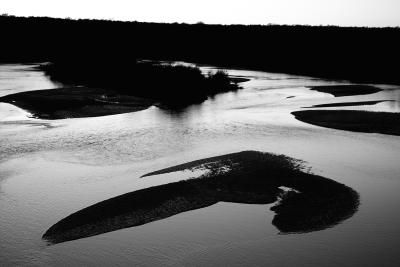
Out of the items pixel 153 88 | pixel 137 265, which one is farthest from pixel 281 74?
pixel 137 265

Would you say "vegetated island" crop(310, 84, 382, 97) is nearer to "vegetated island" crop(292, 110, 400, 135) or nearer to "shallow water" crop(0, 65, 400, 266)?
"shallow water" crop(0, 65, 400, 266)

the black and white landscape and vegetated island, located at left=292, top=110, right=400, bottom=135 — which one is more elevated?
vegetated island, located at left=292, top=110, right=400, bottom=135

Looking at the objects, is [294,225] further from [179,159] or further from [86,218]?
[179,159]

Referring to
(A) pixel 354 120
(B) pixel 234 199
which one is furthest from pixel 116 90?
(B) pixel 234 199

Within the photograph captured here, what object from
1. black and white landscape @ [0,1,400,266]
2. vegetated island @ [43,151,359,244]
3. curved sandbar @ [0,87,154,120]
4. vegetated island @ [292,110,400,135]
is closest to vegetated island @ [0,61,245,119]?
curved sandbar @ [0,87,154,120]

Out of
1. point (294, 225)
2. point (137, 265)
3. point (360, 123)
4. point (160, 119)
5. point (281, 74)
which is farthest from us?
point (281, 74)
